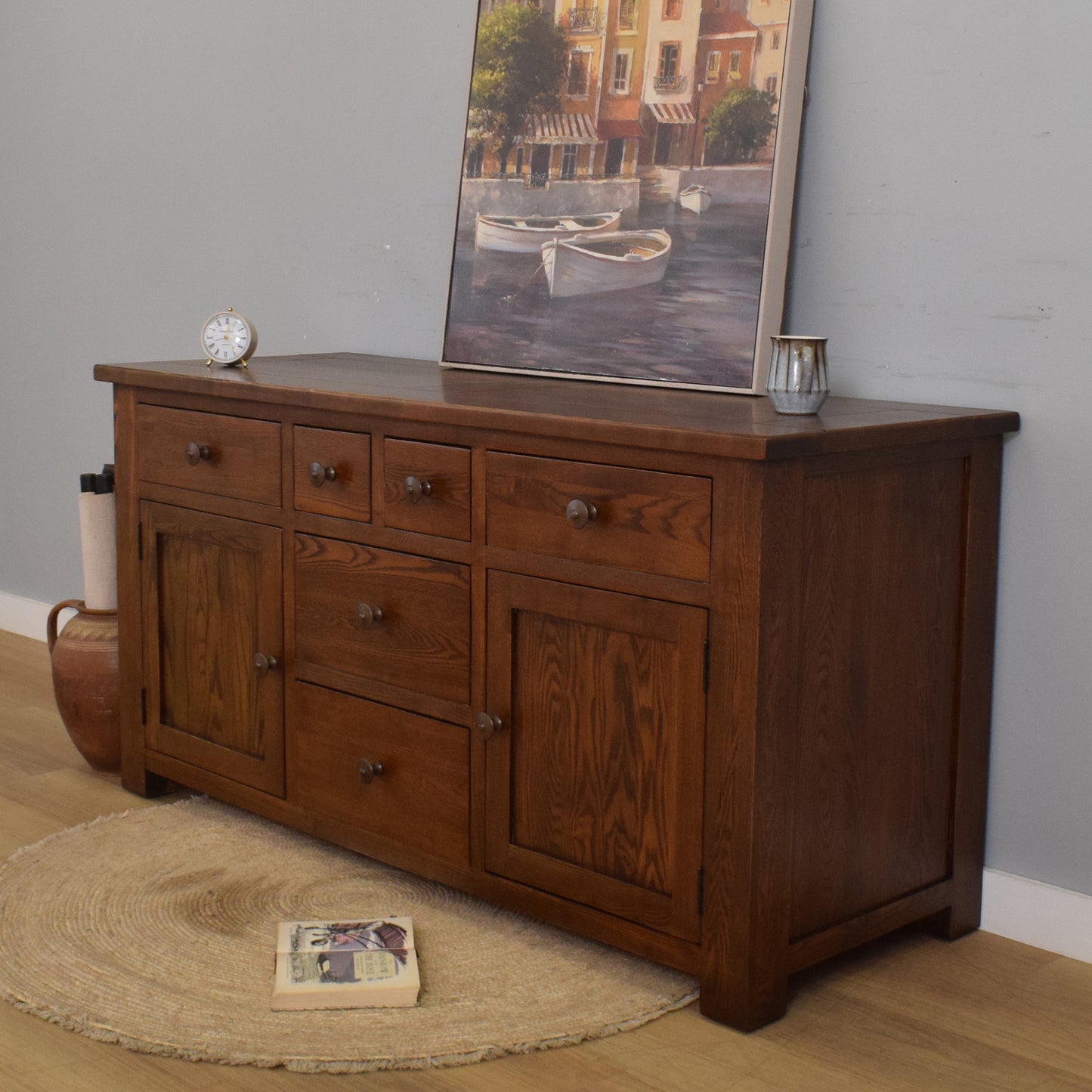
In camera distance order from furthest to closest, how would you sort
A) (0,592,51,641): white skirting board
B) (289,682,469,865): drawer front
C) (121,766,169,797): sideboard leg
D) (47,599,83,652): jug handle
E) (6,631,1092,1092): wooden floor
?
(0,592,51,641): white skirting board
(47,599,83,652): jug handle
(121,766,169,797): sideboard leg
(289,682,469,865): drawer front
(6,631,1092,1092): wooden floor

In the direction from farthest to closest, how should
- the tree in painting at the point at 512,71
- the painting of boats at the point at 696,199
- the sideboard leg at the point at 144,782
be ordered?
the sideboard leg at the point at 144,782, the tree in painting at the point at 512,71, the painting of boats at the point at 696,199

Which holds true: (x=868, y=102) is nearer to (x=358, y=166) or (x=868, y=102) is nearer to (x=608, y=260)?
(x=608, y=260)

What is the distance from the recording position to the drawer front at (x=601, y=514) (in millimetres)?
1809

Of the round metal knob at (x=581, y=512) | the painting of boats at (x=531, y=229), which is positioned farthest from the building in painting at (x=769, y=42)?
the round metal knob at (x=581, y=512)

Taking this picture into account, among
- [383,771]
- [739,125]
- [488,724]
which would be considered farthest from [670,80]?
[383,771]

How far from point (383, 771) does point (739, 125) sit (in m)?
1.16

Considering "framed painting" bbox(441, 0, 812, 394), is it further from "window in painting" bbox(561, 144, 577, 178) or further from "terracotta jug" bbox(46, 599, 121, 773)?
"terracotta jug" bbox(46, 599, 121, 773)

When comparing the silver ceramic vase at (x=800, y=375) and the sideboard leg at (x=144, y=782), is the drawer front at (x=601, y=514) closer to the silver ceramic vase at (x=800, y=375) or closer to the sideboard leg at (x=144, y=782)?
the silver ceramic vase at (x=800, y=375)

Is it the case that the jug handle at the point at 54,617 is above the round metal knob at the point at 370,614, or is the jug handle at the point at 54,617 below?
below

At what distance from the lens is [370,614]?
2.22 m

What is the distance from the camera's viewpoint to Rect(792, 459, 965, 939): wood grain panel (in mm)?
1872

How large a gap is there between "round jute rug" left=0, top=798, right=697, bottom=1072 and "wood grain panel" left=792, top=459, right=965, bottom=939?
30cm

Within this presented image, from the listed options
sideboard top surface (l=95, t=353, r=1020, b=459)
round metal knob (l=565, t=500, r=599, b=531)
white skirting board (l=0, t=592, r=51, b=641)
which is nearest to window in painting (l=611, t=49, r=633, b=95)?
sideboard top surface (l=95, t=353, r=1020, b=459)

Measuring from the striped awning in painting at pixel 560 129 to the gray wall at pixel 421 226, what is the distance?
307 mm
